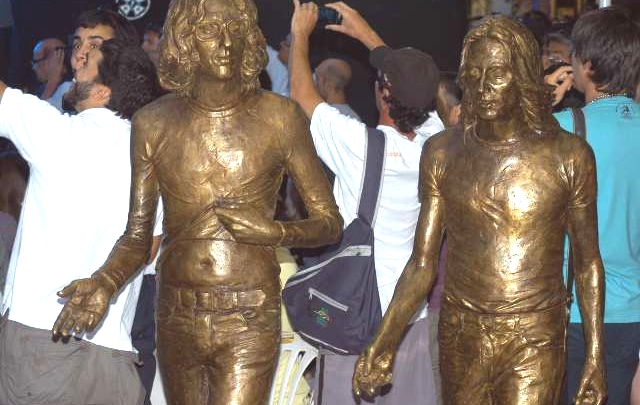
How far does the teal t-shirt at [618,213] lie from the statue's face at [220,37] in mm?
1628

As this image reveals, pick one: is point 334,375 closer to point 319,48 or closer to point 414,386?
point 414,386

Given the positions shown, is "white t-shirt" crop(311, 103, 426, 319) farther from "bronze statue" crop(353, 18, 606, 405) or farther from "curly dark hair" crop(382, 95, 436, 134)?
"bronze statue" crop(353, 18, 606, 405)

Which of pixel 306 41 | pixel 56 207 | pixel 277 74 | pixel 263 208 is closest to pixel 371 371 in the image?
pixel 263 208

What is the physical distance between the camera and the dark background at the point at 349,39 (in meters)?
8.80

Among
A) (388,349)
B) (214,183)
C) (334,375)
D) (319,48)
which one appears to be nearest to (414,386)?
(334,375)

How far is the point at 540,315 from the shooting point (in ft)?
17.3

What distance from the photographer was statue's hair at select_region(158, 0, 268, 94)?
5438mm

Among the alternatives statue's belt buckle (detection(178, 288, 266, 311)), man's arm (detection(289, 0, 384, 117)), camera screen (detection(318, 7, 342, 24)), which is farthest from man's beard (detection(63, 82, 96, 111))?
camera screen (detection(318, 7, 342, 24))

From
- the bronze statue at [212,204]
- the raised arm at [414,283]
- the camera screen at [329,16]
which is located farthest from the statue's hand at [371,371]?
the camera screen at [329,16]

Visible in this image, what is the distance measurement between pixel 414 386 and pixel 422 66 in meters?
1.57

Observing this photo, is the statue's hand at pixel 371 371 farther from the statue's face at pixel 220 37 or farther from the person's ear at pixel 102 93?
the person's ear at pixel 102 93

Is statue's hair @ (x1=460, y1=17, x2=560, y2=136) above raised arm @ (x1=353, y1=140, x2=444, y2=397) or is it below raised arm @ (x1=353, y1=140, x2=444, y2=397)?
above

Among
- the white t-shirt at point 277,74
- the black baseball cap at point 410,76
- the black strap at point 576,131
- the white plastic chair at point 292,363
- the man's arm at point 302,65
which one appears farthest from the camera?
the white t-shirt at point 277,74

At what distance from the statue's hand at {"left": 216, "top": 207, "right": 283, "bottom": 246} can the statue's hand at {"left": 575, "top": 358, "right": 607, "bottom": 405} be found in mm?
1283
